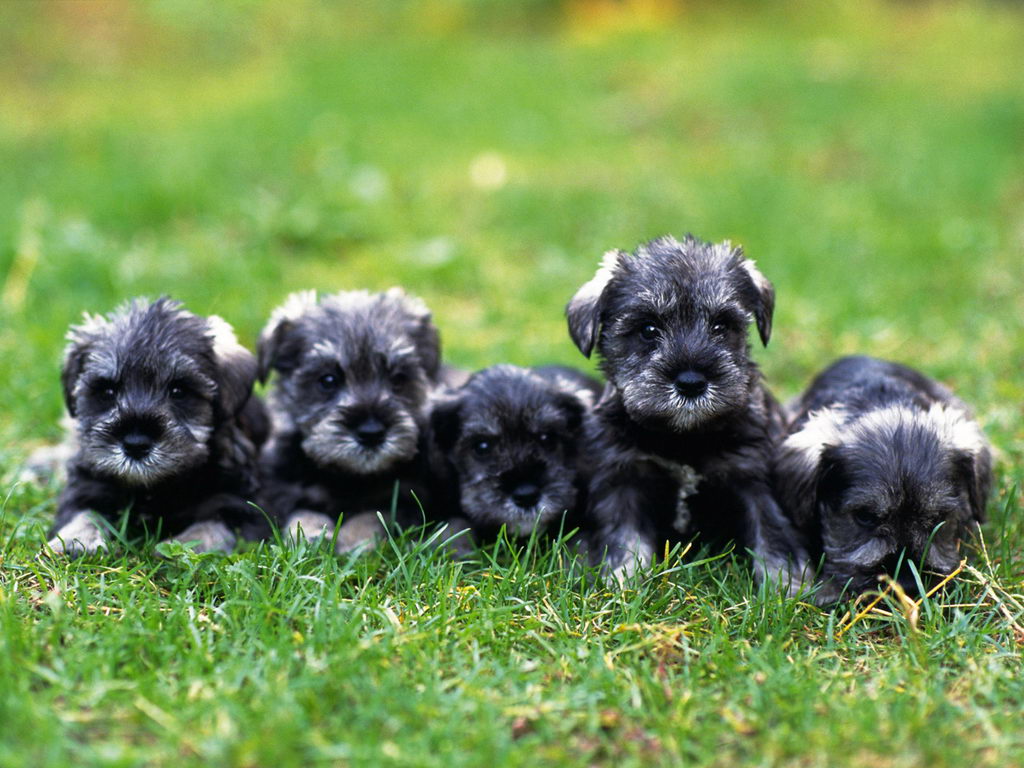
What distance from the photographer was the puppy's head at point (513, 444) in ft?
16.3

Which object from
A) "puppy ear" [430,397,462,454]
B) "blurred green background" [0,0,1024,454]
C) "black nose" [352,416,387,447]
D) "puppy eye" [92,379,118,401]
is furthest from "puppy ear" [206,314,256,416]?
"blurred green background" [0,0,1024,454]

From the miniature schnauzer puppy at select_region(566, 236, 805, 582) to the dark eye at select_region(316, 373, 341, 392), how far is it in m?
1.23

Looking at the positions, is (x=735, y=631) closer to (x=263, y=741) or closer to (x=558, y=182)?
(x=263, y=741)

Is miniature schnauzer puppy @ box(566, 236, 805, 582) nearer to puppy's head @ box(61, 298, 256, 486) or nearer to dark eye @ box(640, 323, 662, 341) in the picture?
dark eye @ box(640, 323, 662, 341)

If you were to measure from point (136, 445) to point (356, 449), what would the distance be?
98cm

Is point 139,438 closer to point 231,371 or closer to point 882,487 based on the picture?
point 231,371

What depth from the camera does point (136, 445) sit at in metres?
4.68

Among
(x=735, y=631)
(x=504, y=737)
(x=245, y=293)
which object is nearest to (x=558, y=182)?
(x=245, y=293)

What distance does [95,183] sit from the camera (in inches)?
393

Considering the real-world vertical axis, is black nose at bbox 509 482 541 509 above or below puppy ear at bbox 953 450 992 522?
below

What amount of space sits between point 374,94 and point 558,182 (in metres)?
4.48

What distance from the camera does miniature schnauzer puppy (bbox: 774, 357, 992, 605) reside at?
4.43m

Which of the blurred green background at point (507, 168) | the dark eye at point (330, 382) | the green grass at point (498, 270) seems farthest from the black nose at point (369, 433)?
the blurred green background at point (507, 168)

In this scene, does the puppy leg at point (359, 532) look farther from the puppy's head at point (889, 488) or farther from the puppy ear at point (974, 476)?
the puppy ear at point (974, 476)
